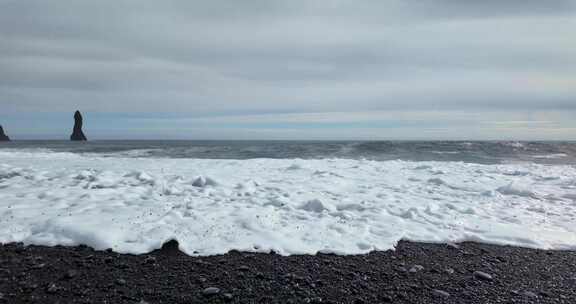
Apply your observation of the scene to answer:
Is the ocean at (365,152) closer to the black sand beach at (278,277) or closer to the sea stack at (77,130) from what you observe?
the black sand beach at (278,277)

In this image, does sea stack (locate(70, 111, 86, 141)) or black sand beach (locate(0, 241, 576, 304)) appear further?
sea stack (locate(70, 111, 86, 141))

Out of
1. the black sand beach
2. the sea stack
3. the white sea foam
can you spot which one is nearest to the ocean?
the white sea foam

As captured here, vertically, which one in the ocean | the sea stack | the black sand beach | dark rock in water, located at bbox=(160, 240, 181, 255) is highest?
the sea stack

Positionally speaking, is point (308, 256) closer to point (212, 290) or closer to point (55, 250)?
point (212, 290)

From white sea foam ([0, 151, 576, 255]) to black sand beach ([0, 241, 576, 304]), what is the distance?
29 cm

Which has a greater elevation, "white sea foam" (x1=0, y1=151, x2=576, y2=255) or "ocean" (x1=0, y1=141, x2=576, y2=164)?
"ocean" (x1=0, y1=141, x2=576, y2=164)

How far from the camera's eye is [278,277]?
345 centimetres

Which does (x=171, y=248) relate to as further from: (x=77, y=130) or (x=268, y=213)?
(x=77, y=130)

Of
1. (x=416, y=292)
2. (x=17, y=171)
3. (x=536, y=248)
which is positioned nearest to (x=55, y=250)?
(x=416, y=292)

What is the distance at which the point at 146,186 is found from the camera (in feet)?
23.7

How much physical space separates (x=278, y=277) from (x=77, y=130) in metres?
91.2

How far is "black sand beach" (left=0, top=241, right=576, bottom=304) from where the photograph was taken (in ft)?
10.2

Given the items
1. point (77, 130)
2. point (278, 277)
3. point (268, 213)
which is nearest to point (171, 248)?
point (278, 277)

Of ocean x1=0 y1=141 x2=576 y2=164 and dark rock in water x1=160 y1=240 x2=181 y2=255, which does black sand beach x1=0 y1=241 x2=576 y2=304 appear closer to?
dark rock in water x1=160 y1=240 x2=181 y2=255
